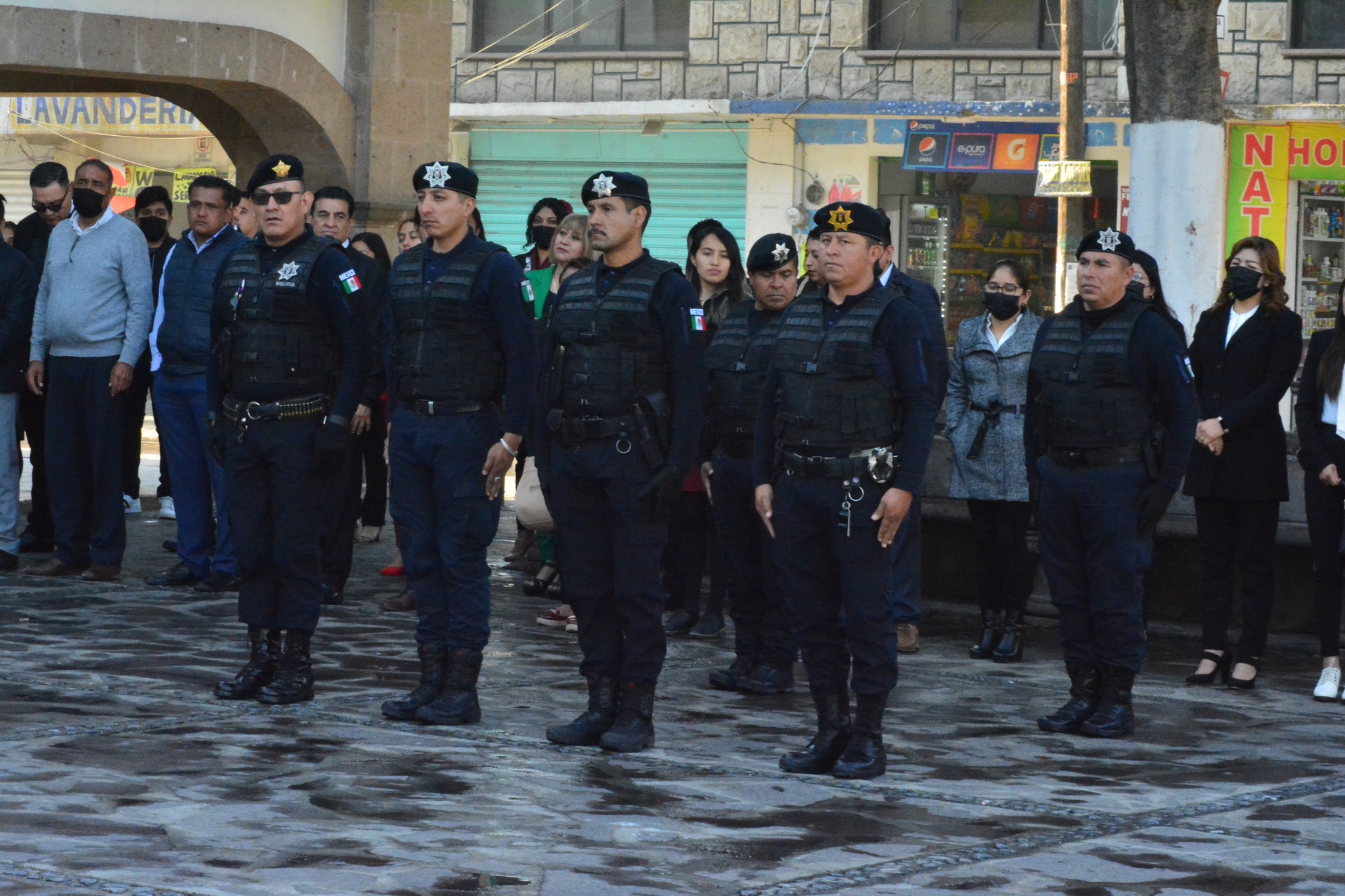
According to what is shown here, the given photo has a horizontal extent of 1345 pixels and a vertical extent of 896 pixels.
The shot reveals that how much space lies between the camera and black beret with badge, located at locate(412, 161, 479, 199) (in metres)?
7.17

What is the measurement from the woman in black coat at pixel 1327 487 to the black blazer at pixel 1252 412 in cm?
13

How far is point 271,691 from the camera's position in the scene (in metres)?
7.52

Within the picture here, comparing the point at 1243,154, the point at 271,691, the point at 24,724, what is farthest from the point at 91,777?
the point at 1243,154

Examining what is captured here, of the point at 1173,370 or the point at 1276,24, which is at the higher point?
the point at 1276,24

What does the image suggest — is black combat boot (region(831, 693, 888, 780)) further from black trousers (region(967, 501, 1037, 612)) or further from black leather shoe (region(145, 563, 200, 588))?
black leather shoe (region(145, 563, 200, 588))

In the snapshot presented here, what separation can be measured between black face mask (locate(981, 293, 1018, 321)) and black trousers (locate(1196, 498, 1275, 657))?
50.1 inches

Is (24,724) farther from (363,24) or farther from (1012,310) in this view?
(363,24)

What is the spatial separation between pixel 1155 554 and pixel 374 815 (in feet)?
18.5

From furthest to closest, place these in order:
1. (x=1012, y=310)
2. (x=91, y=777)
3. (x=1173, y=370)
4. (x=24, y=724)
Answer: (x=1012, y=310), (x=1173, y=370), (x=24, y=724), (x=91, y=777)

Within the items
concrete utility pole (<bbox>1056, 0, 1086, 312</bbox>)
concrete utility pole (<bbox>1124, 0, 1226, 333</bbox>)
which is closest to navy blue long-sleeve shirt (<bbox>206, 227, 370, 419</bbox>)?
concrete utility pole (<bbox>1124, 0, 1226, 333</bbox>)

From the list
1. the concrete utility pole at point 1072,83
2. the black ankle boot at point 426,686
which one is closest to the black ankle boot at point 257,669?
the black ankle boot at point 426,686

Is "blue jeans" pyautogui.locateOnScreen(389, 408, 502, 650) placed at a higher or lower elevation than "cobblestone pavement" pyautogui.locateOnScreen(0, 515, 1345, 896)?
higher

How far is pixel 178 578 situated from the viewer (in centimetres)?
1057

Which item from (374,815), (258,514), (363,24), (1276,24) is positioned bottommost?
(374,815)
